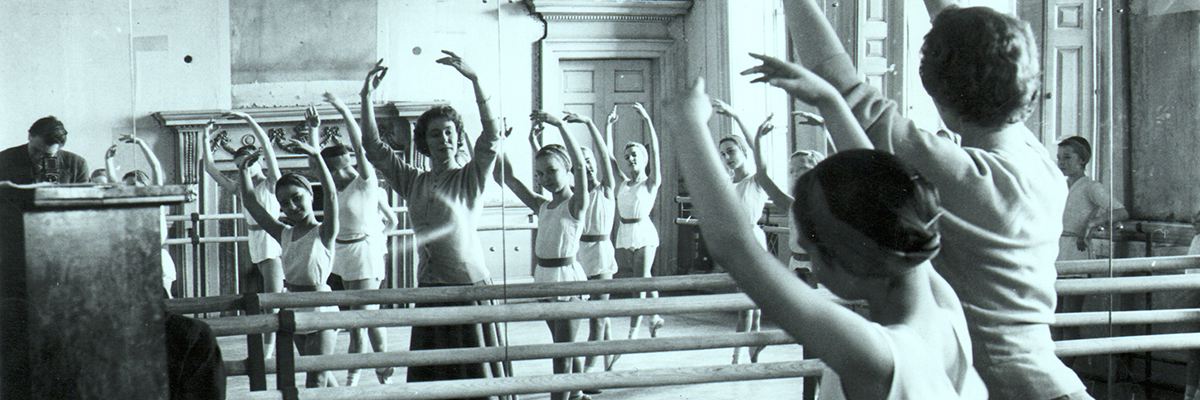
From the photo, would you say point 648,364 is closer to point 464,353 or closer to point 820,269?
point 464,353

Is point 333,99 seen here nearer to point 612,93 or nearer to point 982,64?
point 982,64

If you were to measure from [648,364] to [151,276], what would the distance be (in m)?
2.71

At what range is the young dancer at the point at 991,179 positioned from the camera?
0.63 m

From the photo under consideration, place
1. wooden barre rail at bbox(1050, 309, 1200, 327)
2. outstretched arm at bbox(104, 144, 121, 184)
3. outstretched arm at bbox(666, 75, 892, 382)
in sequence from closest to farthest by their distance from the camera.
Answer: outstretched arm at bbox(666, 75, 892, 382) < wooden barre rail at bbox(1050, 309, 1200, 327) < outstretched arm at bbox(104, 144, 121, 184)

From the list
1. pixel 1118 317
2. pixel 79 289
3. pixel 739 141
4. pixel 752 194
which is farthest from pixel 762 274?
pixel 739 141

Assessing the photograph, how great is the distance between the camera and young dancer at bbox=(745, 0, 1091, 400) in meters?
0.63

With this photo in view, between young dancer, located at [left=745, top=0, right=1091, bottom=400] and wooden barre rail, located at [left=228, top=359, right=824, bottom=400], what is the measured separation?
3.12 ft

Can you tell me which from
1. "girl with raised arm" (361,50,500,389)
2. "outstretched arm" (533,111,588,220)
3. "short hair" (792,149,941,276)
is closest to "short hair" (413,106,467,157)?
"girl with raised arm" (361,50,500,389)

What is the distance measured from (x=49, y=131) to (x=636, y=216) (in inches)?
90.0

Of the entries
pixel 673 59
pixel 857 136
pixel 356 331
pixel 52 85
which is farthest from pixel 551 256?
pixel 857 136

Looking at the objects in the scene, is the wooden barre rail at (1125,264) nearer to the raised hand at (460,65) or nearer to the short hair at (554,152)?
the raised hand at (460,65)

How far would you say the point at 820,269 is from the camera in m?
0.53

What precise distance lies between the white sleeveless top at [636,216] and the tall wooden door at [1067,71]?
1532 mm

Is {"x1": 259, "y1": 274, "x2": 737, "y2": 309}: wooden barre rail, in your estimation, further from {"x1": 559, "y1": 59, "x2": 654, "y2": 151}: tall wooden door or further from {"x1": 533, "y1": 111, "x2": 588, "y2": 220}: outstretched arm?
{"x1": 559, "y1": 59, "x2": 654, "y2": 151}: tall wooden door
